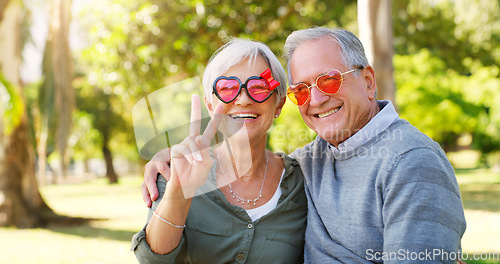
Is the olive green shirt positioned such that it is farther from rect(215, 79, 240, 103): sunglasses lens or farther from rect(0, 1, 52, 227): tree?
rect(0, 1, 52, 227): tree

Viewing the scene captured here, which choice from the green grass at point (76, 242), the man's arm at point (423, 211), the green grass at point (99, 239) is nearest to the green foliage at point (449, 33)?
the green grass at point (99, 239)

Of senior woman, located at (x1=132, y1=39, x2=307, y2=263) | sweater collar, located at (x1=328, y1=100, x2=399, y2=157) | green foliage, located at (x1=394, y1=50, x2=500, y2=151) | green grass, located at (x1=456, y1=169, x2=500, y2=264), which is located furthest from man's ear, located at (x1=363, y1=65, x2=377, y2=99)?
green foliage, located at (x1=394, y1=50, x2=500, y2=151)

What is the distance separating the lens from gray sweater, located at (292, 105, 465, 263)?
171 centimetres

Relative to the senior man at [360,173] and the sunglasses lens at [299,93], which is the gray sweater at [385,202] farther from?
the sunglasses lens at [299,93]

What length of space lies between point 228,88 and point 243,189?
0.57m

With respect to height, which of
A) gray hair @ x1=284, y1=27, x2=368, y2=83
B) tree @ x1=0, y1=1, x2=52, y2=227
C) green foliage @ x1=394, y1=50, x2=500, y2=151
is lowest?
green foliage @ x1=394, y1=50, x2=500, y2=151

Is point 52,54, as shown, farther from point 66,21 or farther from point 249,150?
point 249,150

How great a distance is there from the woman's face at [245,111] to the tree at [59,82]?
6447 mm

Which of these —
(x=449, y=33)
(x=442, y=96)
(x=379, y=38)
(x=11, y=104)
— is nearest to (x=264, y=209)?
(x=379, y=38)

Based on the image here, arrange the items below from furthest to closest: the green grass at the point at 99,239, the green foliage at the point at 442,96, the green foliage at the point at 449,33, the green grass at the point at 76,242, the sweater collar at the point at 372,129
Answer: the green foliage at the point at 442,96 → the green foliage at the point at 449,33 → the green grass at the point at 76,242 → the green grass at the point at 99,239 → the sweater collar at the point at 372,129

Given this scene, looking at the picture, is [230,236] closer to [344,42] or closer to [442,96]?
[344,42]

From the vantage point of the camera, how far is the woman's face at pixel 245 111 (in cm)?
232

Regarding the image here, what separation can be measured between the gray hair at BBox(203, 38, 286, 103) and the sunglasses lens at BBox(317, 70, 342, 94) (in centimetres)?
32

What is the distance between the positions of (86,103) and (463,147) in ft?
114
